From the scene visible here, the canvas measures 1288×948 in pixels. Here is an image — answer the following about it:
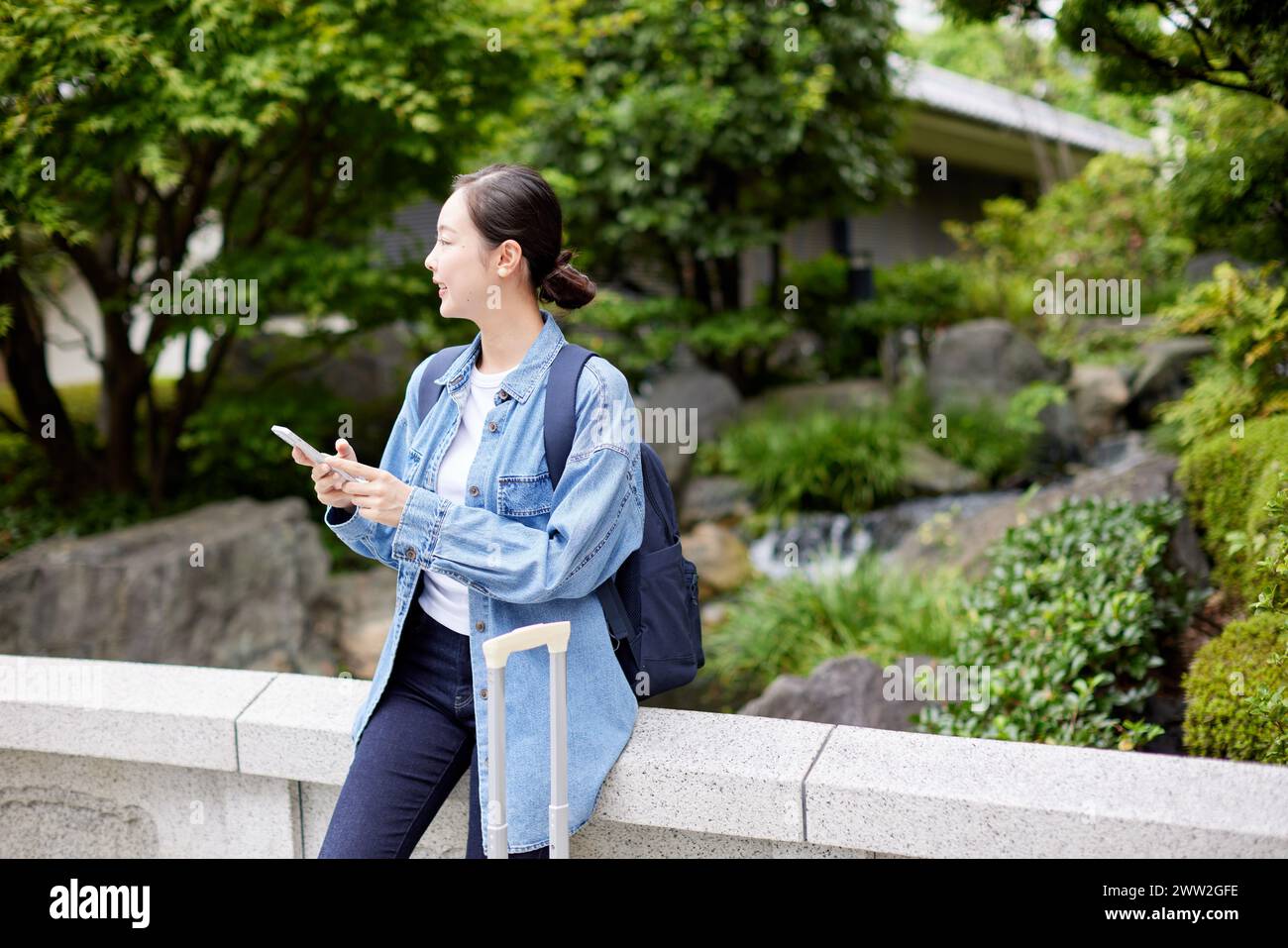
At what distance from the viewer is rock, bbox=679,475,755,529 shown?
9.01 m

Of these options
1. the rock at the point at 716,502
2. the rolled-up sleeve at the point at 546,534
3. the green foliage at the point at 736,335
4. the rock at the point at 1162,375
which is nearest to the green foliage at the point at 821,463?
the rock at the point at 716,502

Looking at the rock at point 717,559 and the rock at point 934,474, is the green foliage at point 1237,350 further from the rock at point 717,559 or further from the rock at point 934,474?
the rock at point 934,474

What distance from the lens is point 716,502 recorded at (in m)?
9.09

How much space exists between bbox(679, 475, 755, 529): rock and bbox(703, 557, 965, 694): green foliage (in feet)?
7.99

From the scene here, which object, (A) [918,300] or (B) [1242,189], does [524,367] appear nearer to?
(B) [1242,189]

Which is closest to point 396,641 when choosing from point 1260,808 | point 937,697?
point 1260,808

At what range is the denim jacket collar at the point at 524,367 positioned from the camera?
2.20 meters

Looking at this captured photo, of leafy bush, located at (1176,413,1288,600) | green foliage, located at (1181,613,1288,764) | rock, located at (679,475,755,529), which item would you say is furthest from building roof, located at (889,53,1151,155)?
green foliage, located at (1181,613,1288,764)

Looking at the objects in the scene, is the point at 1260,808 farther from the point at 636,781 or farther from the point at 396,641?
the point at 396,641

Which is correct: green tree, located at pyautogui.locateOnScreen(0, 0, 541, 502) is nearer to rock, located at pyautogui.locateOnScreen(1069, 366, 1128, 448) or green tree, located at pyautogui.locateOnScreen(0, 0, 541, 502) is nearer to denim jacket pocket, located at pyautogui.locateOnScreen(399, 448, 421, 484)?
denim jacket pocket, located at pyautogui.locateOnScreen(399, 448, 421, 484)

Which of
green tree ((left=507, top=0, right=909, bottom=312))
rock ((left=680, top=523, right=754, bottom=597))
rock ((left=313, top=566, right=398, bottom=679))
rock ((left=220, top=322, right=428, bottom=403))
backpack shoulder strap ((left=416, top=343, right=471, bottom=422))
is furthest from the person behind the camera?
green tree ((left=507, top=0, right=909, bottom=312))

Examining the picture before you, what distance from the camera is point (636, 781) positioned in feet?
7.48
